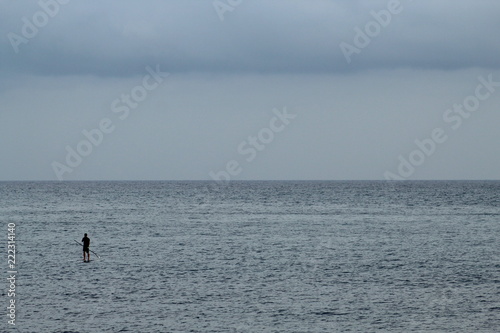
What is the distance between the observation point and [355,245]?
68500 mm

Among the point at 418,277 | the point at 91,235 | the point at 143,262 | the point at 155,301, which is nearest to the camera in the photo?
the point at 155,301

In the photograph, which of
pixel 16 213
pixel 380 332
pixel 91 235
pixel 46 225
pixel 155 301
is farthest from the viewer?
pixel 16 213

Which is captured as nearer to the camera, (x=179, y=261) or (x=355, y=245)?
(x=179, y=261)

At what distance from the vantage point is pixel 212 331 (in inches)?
1385

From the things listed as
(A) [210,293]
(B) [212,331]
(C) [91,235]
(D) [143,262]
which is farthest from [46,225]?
(B) [212,331]

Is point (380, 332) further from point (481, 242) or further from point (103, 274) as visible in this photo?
point (481, 242)

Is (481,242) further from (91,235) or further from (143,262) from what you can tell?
(91,235)

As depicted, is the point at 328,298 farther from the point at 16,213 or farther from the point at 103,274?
the point at 16,213

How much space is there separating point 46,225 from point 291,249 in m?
39.6

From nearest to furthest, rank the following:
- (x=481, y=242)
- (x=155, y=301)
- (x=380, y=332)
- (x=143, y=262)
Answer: (x=380, y=332)
(x=155, y=301)
(x=143, y=262)
(x=481, y=242)

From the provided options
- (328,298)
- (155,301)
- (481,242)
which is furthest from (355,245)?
(155,301)

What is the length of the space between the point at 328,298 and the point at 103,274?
17367 millimetres

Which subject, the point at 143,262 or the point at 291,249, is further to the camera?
the point at 291,249

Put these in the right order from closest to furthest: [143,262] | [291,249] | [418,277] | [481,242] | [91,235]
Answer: [418,277] < [143,262] < [291,249] < [481,242] < [91,235]
